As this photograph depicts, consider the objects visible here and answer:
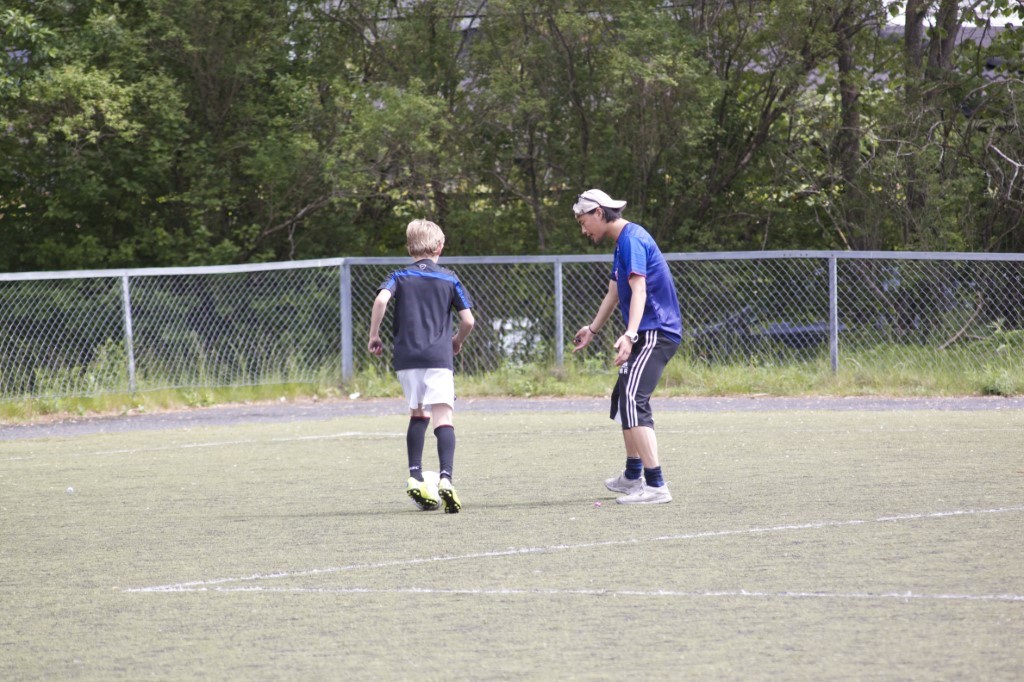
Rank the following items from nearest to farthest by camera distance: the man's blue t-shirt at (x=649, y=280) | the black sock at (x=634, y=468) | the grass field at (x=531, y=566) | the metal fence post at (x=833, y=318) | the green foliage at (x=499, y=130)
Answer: the grass field at (x=531, y=566)
the man's blue t-shirt at (x=649, y=280)
the black sock at (x=634, y=468)
the metal fence post at (x=833, y=318)
the green foliage at (x=499, y=130)

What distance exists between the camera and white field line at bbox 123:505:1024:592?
20.7 ft

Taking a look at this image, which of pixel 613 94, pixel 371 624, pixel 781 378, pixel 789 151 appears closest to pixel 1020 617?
pixel 371 624

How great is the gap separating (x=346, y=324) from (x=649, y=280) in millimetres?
8629

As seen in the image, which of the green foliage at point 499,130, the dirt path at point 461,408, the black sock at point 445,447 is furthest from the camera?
the green foliage at point 499,130

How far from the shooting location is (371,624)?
547cm

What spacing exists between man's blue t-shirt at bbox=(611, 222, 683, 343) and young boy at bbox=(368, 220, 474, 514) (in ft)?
3.00

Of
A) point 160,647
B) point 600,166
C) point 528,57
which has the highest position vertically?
point 528,57

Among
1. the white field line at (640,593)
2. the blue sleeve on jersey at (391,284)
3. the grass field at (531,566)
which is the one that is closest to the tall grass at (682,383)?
the grass field at (531,566)

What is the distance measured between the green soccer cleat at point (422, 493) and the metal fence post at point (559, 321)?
7.75 meters

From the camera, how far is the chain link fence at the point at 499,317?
1480cm

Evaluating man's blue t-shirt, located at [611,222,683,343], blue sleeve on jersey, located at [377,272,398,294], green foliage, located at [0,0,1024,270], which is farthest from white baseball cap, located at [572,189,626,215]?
green foliage, located at [0,0,1024,270]

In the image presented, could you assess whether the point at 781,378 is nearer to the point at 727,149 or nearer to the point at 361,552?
the point at 727,149

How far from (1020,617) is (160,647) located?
3298mm

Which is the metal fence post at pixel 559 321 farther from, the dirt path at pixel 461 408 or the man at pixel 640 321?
the man at pixel 640 321
